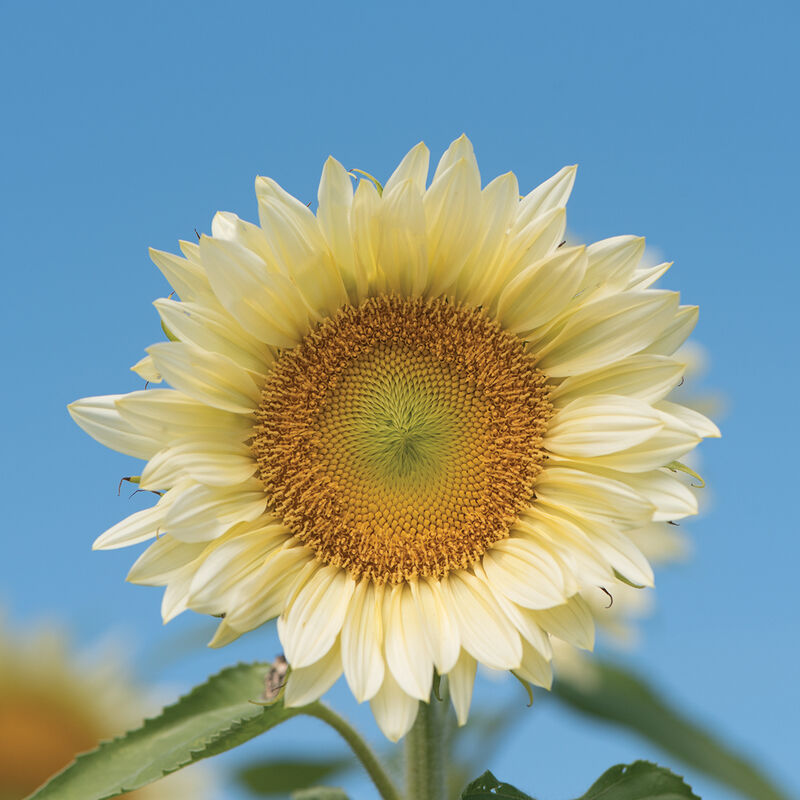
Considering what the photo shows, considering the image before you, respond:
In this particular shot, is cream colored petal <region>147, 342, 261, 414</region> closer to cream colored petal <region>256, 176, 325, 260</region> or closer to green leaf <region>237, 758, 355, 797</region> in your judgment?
cream colored petal <region>256, 176, 325, 260</region>

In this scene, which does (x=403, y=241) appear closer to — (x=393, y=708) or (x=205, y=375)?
(x=205, y=375)

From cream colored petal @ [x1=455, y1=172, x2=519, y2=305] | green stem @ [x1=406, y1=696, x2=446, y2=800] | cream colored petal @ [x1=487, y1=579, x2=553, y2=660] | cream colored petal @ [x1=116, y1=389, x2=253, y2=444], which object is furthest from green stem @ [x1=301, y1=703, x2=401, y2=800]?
cream colored petal @ [x1=455, y1=172, x2=519, y2=305]

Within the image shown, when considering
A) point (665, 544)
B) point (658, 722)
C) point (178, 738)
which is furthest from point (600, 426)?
point (665, 544)

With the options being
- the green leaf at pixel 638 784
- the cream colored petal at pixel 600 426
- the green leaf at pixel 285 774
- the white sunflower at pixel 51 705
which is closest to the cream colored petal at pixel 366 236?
the cream colored petal at pixel 600 426

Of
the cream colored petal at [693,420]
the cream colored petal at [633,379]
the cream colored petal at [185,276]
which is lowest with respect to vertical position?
the cream colored petal at [185,276]

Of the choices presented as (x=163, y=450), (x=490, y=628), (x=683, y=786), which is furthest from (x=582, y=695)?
(x=163, y=450)

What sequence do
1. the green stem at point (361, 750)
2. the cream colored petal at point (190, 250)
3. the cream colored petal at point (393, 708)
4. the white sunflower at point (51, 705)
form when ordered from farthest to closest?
the white sunflower at point (51, 705)
the green stem at point (361, 750)
the cream colored petal at point (190, 250)
the cream colored petal at point (393, 708)

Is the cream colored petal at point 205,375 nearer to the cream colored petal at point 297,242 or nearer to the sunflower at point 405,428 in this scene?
the sunflower at point 405,428
